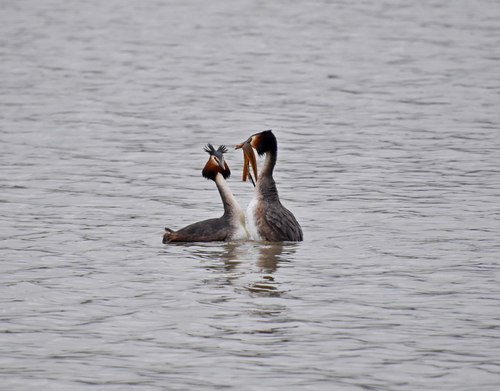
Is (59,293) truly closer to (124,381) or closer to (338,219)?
(124,381)

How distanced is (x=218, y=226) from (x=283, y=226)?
83 cm

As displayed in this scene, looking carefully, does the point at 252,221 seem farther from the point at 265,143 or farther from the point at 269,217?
the point at 265,143

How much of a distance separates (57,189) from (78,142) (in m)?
3.98

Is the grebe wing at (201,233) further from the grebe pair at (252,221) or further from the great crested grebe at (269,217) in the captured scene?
the great crested grebe at (269,217)

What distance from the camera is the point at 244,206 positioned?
15.5 m

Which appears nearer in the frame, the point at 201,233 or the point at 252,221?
the point at 201,233

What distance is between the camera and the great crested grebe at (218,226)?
12.9 metres

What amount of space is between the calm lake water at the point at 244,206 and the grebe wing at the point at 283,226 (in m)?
0.17

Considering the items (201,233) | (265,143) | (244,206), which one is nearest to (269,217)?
(201,233)

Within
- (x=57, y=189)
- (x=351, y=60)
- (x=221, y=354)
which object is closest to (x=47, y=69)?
(x=351, y=60)

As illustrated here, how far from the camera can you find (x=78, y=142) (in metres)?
20.0

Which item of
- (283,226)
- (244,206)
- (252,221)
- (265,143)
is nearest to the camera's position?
(283,226)

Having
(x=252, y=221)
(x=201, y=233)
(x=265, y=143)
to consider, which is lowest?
(x=201, y=233)

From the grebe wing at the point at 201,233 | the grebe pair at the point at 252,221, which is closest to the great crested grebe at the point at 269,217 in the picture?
the grebe pair at the point at 252,221
